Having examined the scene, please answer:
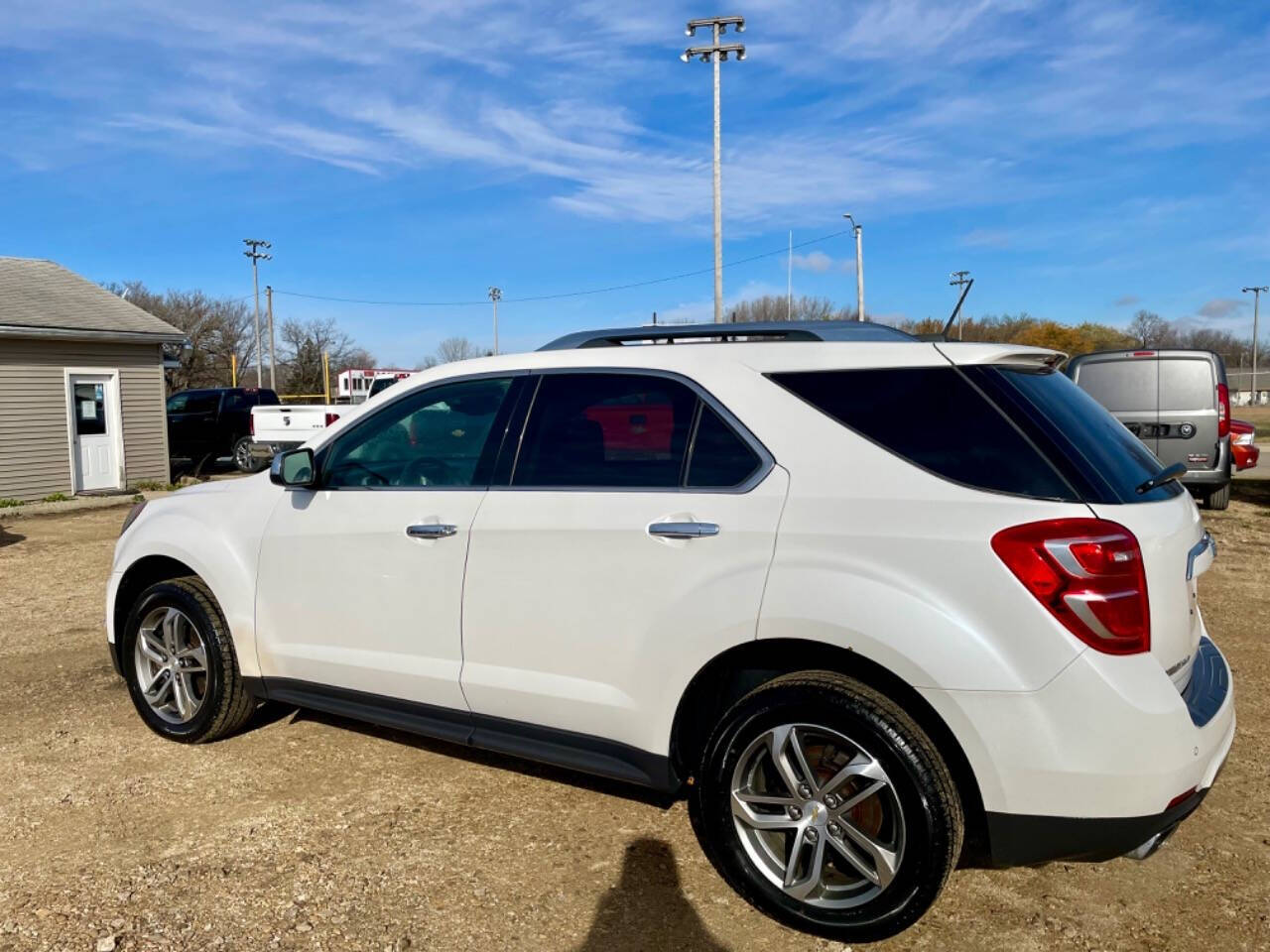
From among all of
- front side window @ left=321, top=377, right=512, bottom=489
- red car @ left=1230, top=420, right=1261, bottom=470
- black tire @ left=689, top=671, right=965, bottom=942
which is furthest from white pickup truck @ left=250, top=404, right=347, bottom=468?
black tire @ left=689, top=671, right=965, bottom=942

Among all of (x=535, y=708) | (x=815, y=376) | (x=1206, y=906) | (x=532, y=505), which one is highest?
(x=815, y=376)

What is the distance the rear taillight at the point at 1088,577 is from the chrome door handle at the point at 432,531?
194 cm

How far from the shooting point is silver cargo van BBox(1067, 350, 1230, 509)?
10242mm

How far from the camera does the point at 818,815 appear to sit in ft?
9.24

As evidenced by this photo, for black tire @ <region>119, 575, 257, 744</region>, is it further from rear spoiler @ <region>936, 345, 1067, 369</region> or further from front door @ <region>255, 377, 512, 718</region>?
rear spoiler @ <region>936, 345, 1067, 369</region>

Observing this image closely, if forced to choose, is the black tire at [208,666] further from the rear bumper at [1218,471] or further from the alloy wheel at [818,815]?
the rear bumper at [1218,471]

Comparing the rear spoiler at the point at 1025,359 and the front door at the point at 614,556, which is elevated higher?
the rear spoiler at the point at 1025,359

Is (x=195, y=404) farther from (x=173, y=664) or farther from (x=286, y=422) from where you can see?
(x=173, y=664)

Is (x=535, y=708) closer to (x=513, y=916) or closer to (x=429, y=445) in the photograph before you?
(x=513, y=916)

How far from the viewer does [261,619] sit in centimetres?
405

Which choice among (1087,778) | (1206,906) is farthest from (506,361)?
(1206,906)

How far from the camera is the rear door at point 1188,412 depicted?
402 inches

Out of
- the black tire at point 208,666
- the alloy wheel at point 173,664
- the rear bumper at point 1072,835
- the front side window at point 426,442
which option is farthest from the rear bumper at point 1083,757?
the alloy wheel at point 173,664

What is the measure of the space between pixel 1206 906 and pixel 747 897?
1479 millimetres
